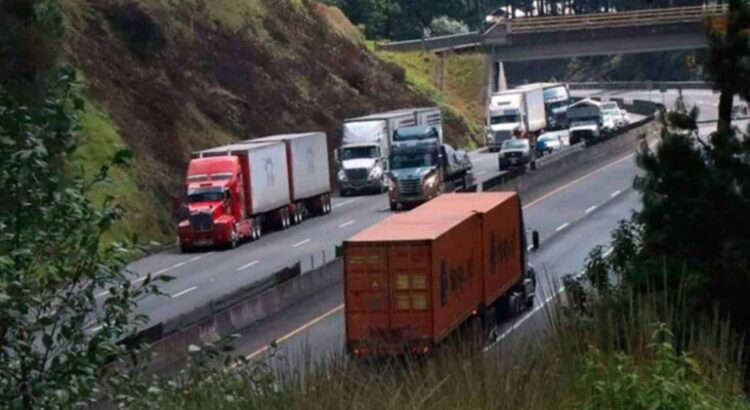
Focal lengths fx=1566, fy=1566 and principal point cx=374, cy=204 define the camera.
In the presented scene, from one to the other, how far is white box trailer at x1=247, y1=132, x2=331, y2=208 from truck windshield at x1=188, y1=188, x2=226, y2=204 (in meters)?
6.02

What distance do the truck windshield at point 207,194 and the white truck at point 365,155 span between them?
16850mm

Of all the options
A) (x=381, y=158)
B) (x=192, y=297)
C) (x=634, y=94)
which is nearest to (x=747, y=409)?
(x=192, y=297)

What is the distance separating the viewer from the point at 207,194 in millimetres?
51938

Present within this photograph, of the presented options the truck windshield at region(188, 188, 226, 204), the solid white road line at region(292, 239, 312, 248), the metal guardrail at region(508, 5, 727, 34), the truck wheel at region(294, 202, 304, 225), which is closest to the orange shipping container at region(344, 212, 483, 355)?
the solid white road line at region(292, 239, 312, 248)

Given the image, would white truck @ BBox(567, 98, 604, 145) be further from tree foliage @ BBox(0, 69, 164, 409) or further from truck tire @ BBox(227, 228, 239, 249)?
tree foliage @ BBox(0, 69, 164, 409)

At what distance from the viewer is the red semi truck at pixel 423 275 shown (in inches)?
1000

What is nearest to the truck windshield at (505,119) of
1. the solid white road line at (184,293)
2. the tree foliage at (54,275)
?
the solid white road line at (184,293)

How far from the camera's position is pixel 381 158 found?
6900 centimetres

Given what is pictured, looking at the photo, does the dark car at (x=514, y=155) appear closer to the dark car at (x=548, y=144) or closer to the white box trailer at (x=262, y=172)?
the dark car at (x=548, y=144)

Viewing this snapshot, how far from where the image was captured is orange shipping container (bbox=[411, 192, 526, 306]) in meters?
30.3

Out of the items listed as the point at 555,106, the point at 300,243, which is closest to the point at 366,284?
the point at 300,243

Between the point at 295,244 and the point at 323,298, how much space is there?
14287mm

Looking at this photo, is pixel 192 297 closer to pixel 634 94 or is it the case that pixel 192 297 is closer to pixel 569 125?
pixel 569 125

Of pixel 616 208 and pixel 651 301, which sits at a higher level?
pixel 651 301
